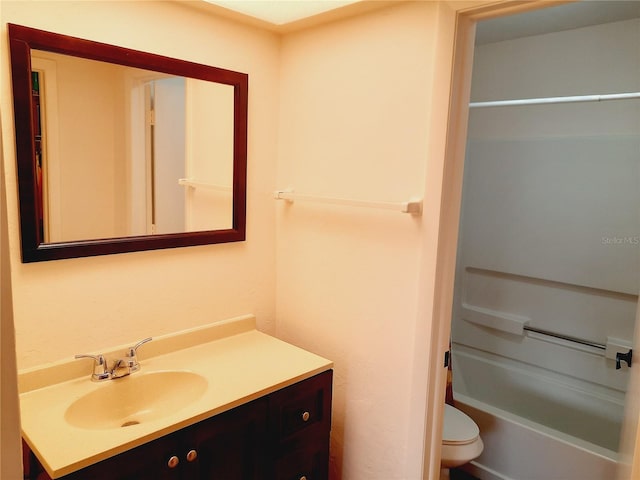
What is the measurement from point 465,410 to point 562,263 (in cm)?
105

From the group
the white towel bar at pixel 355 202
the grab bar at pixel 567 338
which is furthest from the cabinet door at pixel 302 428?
the grab bar at pixel 567 338

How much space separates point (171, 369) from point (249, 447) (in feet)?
1.26

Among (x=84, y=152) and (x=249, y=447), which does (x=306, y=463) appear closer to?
(x=249, y=447)

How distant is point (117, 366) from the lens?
150cm

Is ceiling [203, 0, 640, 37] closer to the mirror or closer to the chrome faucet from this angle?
the mirror

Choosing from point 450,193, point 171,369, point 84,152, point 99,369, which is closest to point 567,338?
point 450,193

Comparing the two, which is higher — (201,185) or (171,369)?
(201,185)

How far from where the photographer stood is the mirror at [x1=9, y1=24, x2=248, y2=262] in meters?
1.32

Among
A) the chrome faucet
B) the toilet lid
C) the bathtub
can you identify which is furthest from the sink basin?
the bathtub

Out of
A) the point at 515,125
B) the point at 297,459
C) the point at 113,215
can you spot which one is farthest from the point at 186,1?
the point at 515,125

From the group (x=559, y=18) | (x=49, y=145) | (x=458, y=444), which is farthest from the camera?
(x=559, y=18)

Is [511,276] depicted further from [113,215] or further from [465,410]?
[113,215]

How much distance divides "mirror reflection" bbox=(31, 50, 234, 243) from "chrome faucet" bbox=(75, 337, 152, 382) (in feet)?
1.30

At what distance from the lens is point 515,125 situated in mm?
2768
